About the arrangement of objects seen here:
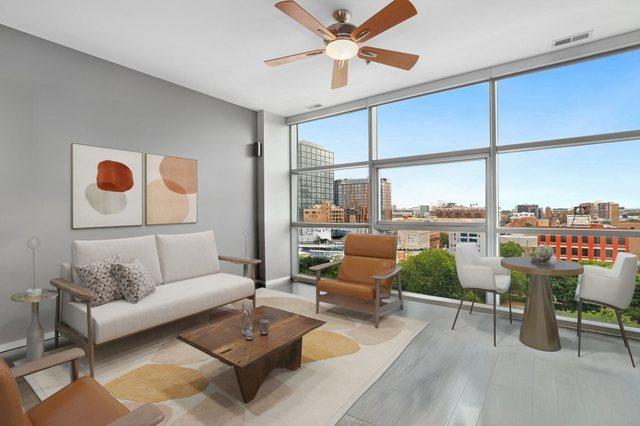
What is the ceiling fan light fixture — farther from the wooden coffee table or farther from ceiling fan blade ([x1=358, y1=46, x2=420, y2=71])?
the wooden coffee table

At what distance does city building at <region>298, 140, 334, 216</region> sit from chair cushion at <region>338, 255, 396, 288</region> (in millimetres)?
1650

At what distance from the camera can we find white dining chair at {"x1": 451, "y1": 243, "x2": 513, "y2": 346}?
10.6ft

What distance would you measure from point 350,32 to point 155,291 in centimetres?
307

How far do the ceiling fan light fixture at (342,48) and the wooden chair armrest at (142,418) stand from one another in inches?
103

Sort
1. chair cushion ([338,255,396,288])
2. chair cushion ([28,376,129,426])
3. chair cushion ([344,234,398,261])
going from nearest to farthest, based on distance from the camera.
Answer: chair cushion ([28,376,129,426]), chair cushion ([338,255,396,288]), chair cushion ([344,234,398,261])

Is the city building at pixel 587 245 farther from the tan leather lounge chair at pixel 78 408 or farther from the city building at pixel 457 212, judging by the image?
the tan leather lounge chair at pixel 78 408

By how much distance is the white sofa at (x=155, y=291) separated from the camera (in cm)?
258

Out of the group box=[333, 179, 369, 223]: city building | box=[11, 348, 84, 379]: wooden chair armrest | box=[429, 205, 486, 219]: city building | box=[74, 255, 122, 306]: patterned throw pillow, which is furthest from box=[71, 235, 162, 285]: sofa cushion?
box=[429, 205, 486, 219]: city building

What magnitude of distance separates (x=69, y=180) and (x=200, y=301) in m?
1.87

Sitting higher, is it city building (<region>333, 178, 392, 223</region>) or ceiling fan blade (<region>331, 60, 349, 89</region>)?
ceiling fan blade (<region>331, 60, 349, 89</region>)

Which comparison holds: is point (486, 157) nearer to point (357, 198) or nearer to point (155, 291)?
point (357, 198)

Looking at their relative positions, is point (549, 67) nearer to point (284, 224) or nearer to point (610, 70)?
point (610, 70)

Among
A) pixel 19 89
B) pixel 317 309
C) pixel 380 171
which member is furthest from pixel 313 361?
pixel 19 89

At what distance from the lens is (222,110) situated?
4.93 meters
